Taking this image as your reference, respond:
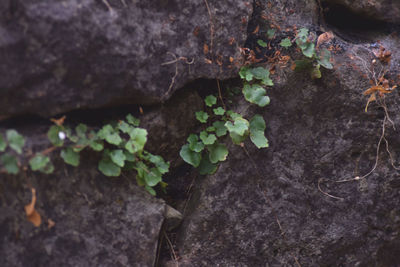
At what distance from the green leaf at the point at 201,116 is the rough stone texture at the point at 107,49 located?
0.21 m

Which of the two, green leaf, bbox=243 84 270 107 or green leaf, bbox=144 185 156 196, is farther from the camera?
green leaf, bbox=243 84 270 107

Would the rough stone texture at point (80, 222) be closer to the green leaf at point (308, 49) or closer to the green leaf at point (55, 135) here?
the green leaf at point (55, 135)

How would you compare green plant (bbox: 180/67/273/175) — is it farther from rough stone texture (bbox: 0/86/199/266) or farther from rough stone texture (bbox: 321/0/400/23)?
rough stone texture (bbox: 321/0/400/23)

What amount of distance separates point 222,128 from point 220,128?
0.01 meters

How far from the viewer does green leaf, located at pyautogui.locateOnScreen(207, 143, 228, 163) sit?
2119 millimetres

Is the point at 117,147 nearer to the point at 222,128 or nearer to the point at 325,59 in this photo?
the point at 222,128

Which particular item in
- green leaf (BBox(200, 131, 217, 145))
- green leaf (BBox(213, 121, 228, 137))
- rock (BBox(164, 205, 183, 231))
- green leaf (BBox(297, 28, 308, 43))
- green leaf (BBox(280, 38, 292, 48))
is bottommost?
rock (BBox(164, 205, 183, 231))

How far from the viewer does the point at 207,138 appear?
213 cm

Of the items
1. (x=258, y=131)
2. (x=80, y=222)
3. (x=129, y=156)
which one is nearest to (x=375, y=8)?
(x=258, y=131)

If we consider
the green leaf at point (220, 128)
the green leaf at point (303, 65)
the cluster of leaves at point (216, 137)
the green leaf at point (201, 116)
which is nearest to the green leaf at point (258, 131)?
the cluster of leaves at point (216, 137)

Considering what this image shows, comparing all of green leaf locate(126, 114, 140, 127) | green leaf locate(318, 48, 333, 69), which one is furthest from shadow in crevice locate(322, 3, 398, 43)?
green leaf locate(126, 114, 140, 127)

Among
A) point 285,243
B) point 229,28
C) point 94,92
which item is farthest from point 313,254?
point 94,92

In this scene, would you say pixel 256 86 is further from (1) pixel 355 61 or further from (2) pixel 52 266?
(2) pixel 52 266

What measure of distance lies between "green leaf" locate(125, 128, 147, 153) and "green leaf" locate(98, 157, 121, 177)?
11 centimetres
